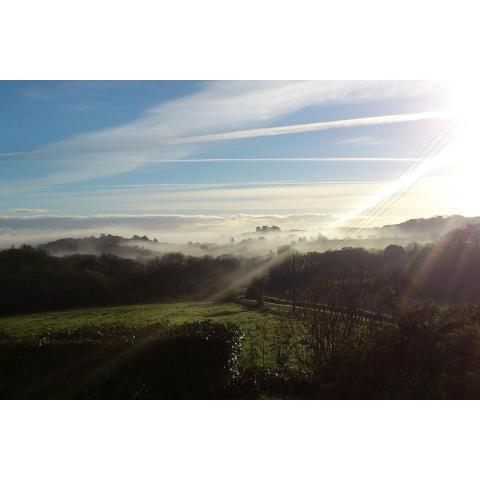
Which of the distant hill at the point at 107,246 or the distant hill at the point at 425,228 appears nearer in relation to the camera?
the distant hill at the point at 425,228

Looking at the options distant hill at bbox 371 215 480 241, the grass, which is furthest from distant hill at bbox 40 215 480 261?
the grass

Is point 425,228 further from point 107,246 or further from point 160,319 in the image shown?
point 107,246

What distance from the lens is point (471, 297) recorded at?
7285 millimetres

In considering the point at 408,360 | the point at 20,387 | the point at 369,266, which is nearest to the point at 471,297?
the point at 369,266

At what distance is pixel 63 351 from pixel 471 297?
6.34 m

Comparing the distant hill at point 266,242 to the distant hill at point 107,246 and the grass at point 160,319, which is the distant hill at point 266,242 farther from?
the grass at point 160,319

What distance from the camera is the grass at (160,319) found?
7887mm

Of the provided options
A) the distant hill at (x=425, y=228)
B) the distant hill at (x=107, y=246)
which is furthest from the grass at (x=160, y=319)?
the distant hill at (x=425, y=228)

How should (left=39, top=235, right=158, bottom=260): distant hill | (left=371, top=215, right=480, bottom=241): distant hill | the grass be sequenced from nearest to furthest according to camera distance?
(left=371, top=215, right=480, bottom=241): distant hill
the grass
(left=39, top=235, right=158, bottom=260): distant hill

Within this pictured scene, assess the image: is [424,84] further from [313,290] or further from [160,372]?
[160,372]

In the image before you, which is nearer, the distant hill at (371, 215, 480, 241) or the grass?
the distant hill at (371, 215, 480, 241)

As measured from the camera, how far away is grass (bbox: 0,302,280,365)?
789cm

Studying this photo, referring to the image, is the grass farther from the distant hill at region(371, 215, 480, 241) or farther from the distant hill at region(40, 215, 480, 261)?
the distant hill at region(371, 215, 480, 241)

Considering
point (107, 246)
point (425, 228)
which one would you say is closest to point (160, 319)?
point (107, 246)
